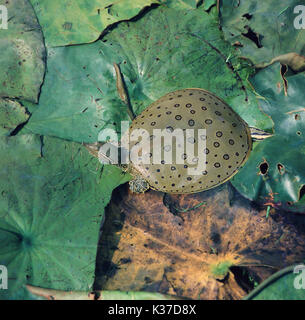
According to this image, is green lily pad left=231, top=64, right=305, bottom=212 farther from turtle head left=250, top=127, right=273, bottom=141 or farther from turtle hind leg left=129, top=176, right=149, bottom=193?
turtle hind leg left=129, top=176, right=149, bottom=193

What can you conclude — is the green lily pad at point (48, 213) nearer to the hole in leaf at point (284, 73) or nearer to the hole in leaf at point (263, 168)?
the hole in leaf at point (263, 168)

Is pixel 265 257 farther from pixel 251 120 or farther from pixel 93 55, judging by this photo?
pixel 93 55

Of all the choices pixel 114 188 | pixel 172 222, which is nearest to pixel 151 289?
pixel 172 222

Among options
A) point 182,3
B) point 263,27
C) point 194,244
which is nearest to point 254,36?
point 263,27

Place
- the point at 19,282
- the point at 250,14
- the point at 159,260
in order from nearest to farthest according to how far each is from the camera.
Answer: the point at 19,282 < the point at 159,260 < the point at 250,14

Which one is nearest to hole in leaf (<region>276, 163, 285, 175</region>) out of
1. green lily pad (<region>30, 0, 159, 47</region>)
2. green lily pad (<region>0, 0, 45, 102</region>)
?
green lily pad (<region>30, 0, 159, 47</region>)

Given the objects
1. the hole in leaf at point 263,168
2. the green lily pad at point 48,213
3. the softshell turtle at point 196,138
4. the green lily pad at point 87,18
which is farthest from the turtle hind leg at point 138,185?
the green lily pad at point 87,18
